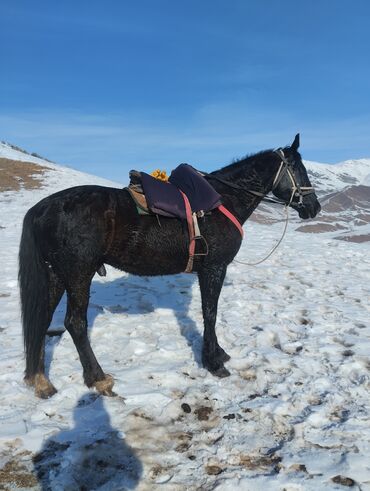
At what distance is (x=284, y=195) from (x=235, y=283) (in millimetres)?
3612

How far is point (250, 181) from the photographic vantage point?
5277mm

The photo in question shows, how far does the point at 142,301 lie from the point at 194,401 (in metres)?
3.20

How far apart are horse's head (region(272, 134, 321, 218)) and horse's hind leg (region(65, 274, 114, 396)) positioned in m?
2.80

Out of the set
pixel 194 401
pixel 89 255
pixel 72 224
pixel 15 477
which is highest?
pixel 72 224

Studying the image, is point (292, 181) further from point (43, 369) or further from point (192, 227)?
point (43, 369)

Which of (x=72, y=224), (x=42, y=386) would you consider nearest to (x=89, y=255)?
(x=72, y=224)

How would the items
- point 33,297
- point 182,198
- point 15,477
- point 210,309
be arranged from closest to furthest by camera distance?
point 15,477, point 33,297, point 182,198, point 210,309

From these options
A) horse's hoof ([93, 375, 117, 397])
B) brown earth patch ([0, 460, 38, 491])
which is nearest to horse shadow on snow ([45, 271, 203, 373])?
horse's hoof ([93, 375, 117, 397])

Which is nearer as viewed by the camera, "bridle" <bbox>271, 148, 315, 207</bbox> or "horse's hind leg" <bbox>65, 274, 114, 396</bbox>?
"horse's hind leg" <bbox>65, 274, 114, 396</bbox>

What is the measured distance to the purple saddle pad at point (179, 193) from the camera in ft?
14.9

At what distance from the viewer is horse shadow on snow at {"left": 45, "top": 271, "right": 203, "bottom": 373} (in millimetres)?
5955

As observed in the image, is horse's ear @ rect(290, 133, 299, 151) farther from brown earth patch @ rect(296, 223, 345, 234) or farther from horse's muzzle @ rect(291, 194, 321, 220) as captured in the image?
brown earth patch @ rect(296, 223, 345, 234)

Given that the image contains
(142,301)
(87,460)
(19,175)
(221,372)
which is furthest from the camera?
(19,175)

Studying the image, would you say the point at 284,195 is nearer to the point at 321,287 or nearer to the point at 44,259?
the point at 44,259
